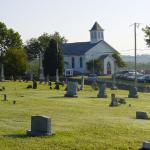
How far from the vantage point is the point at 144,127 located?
61.4 ft

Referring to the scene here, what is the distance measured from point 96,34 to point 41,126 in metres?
106

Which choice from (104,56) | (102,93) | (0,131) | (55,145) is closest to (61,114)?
(0,131)

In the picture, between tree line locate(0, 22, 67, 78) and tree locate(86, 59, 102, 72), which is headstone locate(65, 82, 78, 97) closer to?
tree line locate(0, 22, 67, 78)

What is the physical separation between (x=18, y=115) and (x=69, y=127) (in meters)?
4.36

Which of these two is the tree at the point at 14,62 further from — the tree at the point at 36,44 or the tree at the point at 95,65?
the tree at the point at 36,44

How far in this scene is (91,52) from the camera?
376ft

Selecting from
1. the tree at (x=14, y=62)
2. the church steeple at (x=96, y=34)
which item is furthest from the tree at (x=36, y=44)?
the tree at (x=14, y=62)

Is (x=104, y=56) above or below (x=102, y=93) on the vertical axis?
above

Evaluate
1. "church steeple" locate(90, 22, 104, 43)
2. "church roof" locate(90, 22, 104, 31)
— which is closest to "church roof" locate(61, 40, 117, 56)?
"church steeple" locate(90, 22, 104, 43)

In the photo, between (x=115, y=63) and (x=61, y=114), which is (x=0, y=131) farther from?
(x=115, y=63)

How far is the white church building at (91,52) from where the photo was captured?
4390 inches

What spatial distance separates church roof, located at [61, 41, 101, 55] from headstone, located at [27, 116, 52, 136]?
98788 millimetres

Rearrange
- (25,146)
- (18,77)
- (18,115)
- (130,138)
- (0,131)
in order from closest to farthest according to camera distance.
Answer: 1. (25,146)
2. (130,138)
3. (0,131)
4. (18,115)
5. (18,77)

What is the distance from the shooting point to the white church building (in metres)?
112
